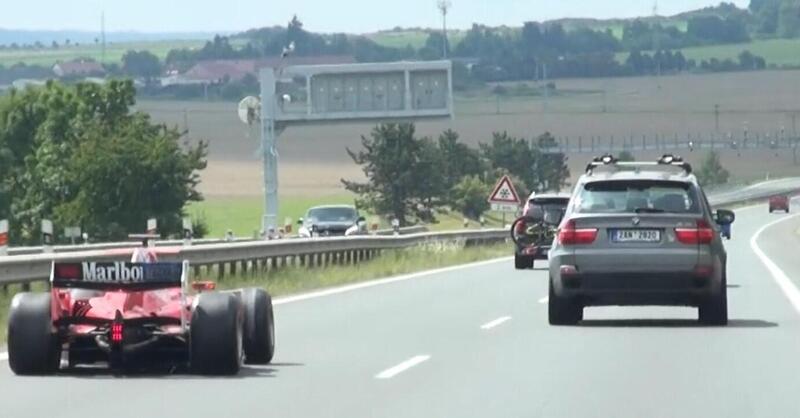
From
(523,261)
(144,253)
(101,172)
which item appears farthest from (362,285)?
(101,172)

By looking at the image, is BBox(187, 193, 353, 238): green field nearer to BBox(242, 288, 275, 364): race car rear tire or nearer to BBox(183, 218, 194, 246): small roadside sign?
BBox(183, 218, 194, 246): small roadside sign

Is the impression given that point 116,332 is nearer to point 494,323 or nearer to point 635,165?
point 494,323

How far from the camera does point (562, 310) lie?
77.1 feet

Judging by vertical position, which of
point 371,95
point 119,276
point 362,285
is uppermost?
point 119,276

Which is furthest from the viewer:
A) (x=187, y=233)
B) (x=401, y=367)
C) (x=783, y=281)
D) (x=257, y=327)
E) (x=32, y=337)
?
(x=187, y=233)

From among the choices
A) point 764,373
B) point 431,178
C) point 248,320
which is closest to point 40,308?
point 248,320

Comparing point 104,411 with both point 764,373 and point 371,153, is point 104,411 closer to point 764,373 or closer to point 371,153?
point 764,373

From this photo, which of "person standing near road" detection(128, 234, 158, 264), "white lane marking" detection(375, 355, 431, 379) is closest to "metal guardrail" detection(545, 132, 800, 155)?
"white lane marking" detection(375, 355, 431, 379)

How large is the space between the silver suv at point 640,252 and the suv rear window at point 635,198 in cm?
1

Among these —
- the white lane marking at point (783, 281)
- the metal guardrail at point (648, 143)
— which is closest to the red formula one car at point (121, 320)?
the white lane marking at point (783, 281)

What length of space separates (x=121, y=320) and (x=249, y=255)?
59.5 ft

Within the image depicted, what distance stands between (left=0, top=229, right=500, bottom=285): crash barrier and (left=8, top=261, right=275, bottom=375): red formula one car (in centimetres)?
298

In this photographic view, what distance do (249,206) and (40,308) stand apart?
10756cm

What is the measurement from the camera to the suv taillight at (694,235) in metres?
23.1
